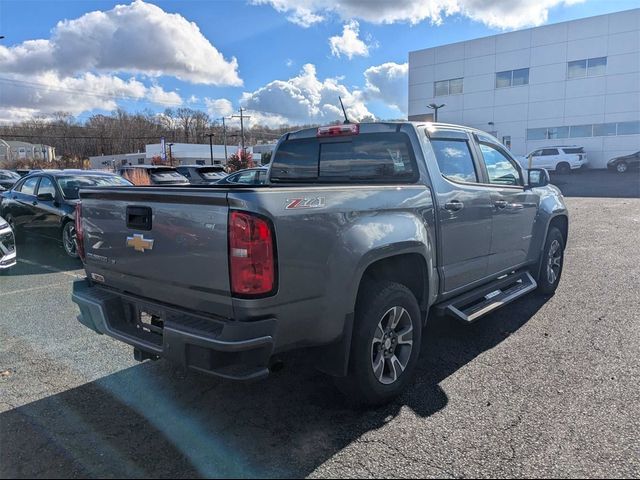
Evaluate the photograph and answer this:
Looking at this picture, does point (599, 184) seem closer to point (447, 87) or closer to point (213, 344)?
point (447, 87)

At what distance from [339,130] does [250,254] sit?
2.09 metres

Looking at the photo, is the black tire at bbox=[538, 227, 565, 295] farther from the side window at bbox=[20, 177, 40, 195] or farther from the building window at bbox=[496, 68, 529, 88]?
the building window at bbox=[496, 68, 529, 88]

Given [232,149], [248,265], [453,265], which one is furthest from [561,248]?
[232,149]

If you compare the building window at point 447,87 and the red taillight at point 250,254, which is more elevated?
the building window at point 447,87

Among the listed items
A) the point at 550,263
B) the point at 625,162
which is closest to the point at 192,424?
the point at 550,263

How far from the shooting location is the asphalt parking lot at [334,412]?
2.64m

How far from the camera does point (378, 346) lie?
3316 mm

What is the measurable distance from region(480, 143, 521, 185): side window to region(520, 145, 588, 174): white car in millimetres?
28480

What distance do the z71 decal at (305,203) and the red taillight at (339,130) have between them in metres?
1.55

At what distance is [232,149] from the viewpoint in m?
86.5

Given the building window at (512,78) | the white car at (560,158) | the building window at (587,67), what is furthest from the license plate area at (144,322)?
the building window at (512,78)

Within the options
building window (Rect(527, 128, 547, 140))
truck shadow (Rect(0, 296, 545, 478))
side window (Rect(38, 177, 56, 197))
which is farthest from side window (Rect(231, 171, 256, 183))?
building window (Rect(527, 128, 547, 140))

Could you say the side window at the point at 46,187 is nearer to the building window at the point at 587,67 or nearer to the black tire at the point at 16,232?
the black tire at the point at 16,232

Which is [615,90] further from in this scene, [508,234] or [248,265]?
[248,265]
